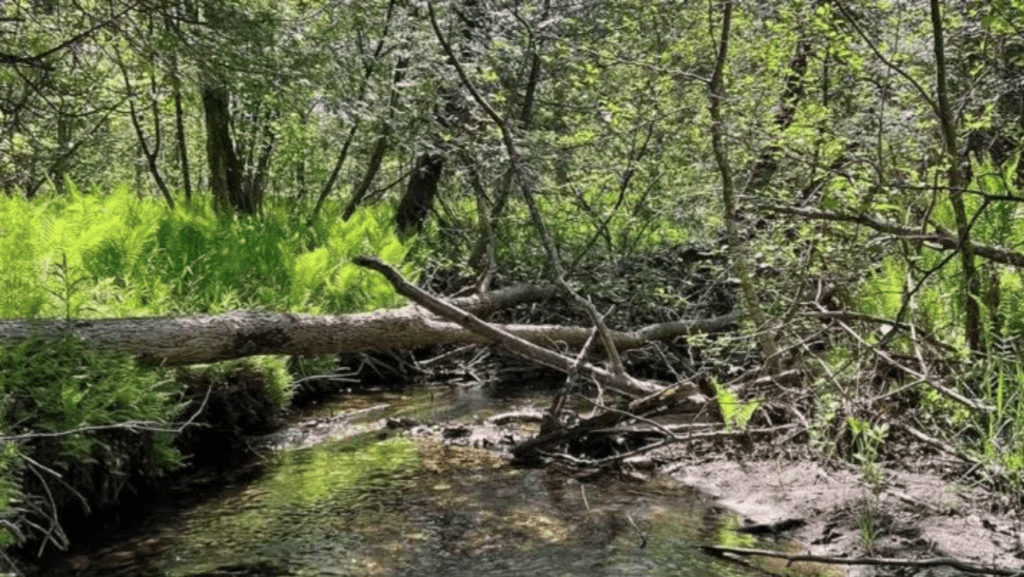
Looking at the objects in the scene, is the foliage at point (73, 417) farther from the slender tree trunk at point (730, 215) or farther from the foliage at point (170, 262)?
the slender tree trunk at point (730, 215)

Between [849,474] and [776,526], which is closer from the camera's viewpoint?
[776,526]

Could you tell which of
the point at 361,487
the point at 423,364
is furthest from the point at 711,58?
the point at 361,487

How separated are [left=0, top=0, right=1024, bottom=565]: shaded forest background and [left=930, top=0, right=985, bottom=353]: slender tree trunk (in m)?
0.01

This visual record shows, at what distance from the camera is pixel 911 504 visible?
3.65 meters

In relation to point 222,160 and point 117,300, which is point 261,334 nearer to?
point 117,300

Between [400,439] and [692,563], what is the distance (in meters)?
2.69

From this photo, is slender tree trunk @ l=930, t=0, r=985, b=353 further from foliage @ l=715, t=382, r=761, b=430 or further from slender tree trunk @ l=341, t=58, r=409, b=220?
slender tree trunk @ l=341, t=58, r=409, b=220

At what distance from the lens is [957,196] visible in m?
3.83

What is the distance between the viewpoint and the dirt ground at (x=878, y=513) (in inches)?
128

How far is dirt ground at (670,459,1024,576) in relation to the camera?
326 cm

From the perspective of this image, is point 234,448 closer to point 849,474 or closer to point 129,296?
point 129,296

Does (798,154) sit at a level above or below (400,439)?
above

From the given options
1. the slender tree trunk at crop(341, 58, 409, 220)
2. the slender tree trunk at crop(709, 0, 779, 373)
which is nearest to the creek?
the slender tree trunk at crop(709, 0, 779, 373)

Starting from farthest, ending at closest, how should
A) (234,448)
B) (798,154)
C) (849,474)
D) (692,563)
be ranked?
(234,448)
(798,154)
(849,474)
(692,563)
